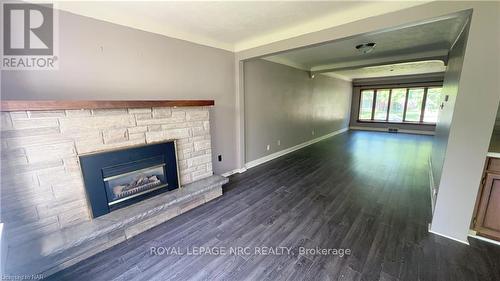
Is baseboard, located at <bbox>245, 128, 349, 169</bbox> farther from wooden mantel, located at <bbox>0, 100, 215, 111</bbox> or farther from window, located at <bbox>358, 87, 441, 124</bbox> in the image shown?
window, located at <bbox>358, 87, 441, 124</bbox>

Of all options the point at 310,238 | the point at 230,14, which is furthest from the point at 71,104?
the point at 310,238

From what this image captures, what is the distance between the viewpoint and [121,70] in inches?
92.4

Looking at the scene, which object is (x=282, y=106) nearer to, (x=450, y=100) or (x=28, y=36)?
(x=450, y=100)

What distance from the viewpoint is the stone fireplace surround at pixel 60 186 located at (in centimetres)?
163

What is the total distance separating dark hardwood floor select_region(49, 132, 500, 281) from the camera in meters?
1.71

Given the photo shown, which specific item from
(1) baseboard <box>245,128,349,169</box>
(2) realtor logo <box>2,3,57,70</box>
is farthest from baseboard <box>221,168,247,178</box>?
(2) realtor logo <box>2,3,57,70</box>

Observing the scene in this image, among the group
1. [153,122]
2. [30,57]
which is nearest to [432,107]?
[153,122]

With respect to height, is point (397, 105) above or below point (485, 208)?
above

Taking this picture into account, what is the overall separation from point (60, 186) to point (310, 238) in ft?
8.49

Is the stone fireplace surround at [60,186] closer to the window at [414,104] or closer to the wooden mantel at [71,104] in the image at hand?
the wooden mantel at [71,104]

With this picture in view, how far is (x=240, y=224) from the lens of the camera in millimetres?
2387

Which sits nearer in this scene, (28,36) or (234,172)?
(28,36)

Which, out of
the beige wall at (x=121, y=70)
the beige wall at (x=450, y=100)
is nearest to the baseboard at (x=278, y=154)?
the beige wall at (x=121, y=70)

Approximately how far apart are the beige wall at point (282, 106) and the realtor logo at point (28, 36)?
2.88 meters
